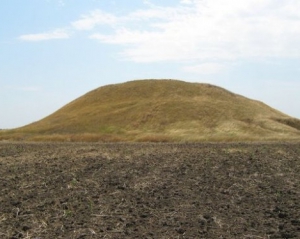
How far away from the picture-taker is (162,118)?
6366 cm

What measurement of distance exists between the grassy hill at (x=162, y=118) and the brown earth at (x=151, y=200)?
30.1 metres

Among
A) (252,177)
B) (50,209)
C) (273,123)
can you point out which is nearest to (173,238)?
(50,209)

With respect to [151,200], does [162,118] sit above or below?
above

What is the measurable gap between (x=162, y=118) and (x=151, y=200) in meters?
51.2

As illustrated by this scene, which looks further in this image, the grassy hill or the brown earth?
the grassy hill

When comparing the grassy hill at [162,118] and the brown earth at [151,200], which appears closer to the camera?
the brown earth at [151,200]

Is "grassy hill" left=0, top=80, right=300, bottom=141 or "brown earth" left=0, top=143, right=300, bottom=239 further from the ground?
"grassy hill" left=0, top=80, right=300, bottom=141

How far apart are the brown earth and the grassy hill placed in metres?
30.1

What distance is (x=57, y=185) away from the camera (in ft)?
48.4

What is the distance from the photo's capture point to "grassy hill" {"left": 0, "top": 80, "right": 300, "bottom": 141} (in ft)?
172

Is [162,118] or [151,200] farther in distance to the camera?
[162,118]

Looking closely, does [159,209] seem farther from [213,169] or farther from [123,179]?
A: [213,169]

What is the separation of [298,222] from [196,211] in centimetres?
236

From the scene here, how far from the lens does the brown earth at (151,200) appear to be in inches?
401
